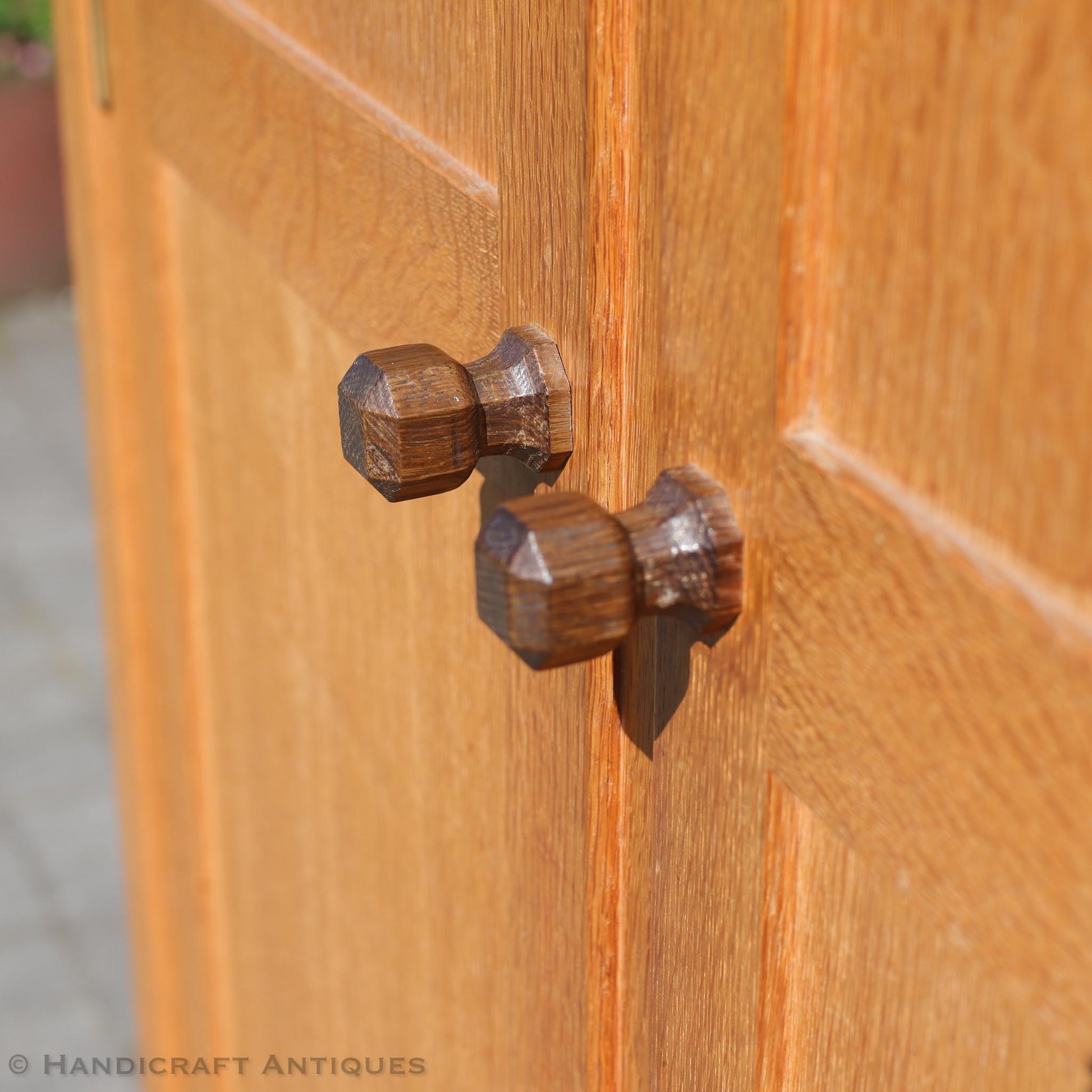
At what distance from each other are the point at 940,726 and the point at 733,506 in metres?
0.09

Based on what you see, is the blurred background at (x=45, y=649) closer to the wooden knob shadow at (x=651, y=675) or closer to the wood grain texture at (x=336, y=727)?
the wood grain texture at (x=336, y=727)

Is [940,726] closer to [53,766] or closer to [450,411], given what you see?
[450,411]

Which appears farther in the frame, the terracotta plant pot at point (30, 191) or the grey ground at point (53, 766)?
the terracotta plant pot at point (30, 191)

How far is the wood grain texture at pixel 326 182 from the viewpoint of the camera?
55 cm

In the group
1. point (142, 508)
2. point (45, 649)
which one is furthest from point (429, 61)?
point (45, 649)

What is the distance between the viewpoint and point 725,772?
44 centimetres

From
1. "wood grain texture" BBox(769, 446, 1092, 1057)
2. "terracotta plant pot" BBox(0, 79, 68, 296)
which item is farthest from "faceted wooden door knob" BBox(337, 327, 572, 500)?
"terracotta plant pot" BBox(0, 79, 68, 296)

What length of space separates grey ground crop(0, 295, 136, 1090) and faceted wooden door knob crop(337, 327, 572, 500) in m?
1.64

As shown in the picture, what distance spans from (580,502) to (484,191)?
0.15 meters

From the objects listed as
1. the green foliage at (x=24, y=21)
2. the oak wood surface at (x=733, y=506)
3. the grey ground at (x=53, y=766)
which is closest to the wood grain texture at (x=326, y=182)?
the oak wood surface at (x=733, y=506)

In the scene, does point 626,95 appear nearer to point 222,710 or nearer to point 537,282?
point 537,282

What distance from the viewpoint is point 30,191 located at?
3961 millimetres

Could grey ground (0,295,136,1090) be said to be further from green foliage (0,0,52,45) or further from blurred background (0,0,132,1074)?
green foliage (0,0,52,45)

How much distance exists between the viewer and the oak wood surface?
32 cm
